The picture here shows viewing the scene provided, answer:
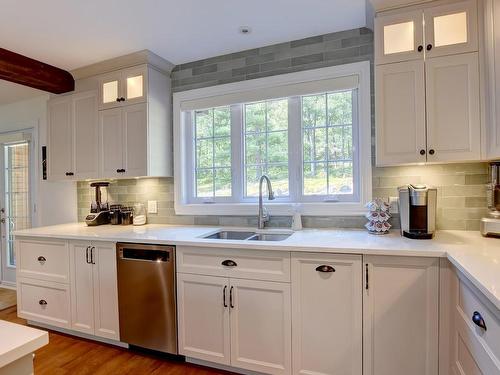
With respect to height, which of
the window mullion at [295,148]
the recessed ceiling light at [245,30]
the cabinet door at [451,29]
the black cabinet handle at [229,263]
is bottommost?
the black cabinet handle at [229,263]

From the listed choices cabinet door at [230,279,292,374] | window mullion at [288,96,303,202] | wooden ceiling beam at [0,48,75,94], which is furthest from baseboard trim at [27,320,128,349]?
wooden ceiling beam at [0,48,75,94]

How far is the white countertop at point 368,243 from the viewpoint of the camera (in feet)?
4.01

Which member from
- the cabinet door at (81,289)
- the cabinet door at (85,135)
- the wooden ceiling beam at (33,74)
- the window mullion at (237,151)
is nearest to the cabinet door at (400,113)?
the window mullion at (237,151)

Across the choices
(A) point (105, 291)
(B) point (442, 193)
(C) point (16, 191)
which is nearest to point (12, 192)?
(C) point (16, 191)

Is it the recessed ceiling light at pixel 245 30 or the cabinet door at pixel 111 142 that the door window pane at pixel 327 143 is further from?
the cabinet door at pixel 111 142

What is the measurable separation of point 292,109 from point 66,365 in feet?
8.40

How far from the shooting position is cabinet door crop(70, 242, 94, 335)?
7.73 feet

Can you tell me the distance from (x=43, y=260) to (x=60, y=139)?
4.02ft

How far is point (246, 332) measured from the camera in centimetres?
189

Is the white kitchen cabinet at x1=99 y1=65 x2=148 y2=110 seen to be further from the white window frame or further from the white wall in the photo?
the white wall

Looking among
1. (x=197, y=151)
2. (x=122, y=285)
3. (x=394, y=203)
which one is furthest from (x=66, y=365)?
(x=394, y=203)

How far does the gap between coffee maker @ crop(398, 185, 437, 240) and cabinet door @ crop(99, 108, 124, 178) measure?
2.34 metres

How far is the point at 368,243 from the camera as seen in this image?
1724mm

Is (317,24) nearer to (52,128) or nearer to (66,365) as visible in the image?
(52,128)
